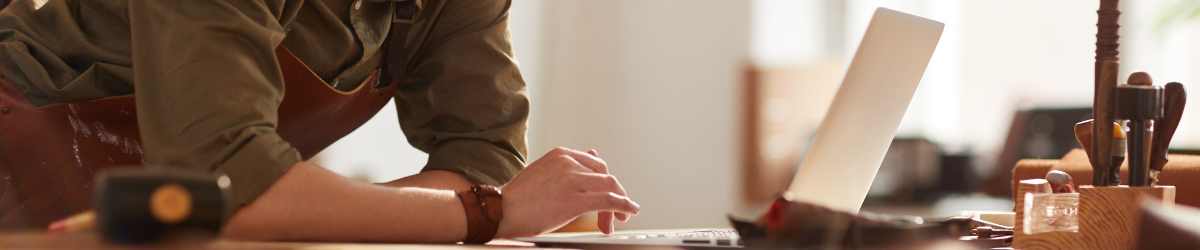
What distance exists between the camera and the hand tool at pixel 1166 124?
132 cm

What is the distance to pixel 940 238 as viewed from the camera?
98 cm

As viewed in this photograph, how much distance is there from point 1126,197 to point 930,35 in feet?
0.79

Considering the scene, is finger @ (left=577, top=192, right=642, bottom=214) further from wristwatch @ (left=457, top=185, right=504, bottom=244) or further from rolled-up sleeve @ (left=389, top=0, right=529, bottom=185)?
rolled-up sleeve @ (left=389, top=0, right=529, bottom=185)

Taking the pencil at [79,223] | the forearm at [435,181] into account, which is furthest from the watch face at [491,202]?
the pencil at [79,223]

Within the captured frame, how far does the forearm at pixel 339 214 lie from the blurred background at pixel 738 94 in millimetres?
4348

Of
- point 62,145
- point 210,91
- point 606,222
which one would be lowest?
point 606,222

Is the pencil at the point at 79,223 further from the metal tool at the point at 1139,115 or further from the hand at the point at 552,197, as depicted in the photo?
the metal tool at the point at 1139,115

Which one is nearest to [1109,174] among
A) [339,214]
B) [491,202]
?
[491,202]

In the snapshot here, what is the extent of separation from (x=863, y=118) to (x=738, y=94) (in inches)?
185

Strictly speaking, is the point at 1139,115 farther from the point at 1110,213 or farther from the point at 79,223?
the point at 79,223

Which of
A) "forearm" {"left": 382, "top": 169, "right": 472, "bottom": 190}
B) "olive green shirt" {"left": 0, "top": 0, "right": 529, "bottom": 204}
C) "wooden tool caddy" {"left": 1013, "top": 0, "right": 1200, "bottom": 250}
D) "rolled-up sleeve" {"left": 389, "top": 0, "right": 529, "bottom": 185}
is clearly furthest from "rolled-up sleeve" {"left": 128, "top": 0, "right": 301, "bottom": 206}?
"wooden tool caddy" {"left": 1013, "top": 0, "right": 1200, "bottom": 250}

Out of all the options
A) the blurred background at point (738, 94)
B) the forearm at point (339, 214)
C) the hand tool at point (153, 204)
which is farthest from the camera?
the blurred background at point (738, 94)

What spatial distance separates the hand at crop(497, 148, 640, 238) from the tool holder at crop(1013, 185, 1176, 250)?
44 cm

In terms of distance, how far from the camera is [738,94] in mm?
5949
